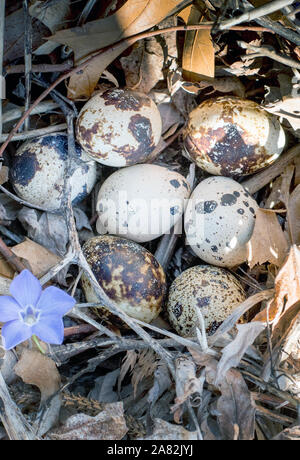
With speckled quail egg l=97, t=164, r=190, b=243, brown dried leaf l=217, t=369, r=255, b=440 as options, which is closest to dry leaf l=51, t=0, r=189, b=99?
speckled quail egg l=97, t=164, r=190, b=243

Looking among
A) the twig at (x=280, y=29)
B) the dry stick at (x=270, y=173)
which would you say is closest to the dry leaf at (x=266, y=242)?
the dry stick at (x=270, y=173)

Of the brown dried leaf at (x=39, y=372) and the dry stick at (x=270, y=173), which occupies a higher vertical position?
the dry stick at (x=270, y=173)

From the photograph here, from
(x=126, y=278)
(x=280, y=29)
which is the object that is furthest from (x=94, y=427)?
(x=280, y=29)

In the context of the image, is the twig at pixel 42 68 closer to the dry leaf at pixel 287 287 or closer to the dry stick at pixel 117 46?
the dry stick at pixel 117 46

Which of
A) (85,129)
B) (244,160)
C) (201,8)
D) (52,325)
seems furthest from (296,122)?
(52,325)

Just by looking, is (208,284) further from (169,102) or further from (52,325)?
(169,102)

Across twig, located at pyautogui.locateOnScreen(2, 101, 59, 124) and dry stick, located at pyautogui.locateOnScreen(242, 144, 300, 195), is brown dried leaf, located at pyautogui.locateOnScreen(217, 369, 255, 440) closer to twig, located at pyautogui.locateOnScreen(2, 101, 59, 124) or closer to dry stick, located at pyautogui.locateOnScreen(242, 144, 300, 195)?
dry stick, located at pyautogui.locateOnScreen(242, 144, 300, 195)

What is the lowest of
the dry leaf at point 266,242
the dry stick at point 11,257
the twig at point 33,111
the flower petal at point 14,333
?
the dry leaf at point 266,242
